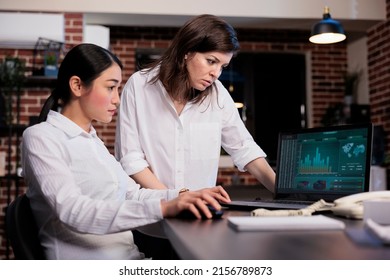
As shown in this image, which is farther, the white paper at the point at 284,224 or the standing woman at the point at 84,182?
the standing woman at the point at 84,182

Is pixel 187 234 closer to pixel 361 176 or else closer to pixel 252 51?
pixel 361 176

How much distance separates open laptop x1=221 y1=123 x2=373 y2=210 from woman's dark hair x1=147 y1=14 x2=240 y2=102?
1.17 feet

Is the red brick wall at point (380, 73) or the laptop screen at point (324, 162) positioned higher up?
the red brick wall at point (380, 73)

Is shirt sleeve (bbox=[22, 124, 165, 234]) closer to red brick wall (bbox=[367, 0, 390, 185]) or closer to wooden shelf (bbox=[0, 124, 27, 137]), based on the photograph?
wooden shelf (bbox=[0, 124, 27, 137])

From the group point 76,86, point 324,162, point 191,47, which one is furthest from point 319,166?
point 76,86

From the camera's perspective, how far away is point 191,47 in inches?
72.0

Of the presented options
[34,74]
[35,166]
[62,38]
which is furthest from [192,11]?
[35,166]

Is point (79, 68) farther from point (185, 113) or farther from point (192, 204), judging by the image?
point (185, 113)

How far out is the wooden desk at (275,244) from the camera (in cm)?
72

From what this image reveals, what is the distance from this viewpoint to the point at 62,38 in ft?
15.3

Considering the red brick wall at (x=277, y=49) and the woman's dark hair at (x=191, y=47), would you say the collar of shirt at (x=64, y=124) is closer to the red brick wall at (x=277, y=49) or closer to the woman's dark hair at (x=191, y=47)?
the woman's dark hair at (x=191, y=47)

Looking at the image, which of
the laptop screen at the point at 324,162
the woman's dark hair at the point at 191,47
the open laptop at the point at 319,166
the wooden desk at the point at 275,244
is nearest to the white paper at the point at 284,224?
the wooden desk at the point at 275,244

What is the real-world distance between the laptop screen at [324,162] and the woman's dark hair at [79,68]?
651mm

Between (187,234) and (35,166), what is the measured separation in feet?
1.40
